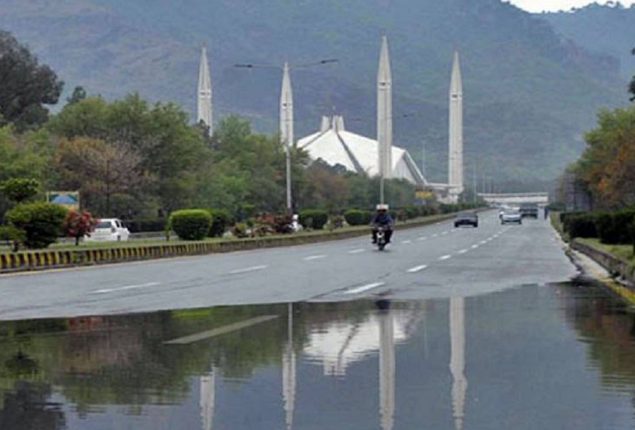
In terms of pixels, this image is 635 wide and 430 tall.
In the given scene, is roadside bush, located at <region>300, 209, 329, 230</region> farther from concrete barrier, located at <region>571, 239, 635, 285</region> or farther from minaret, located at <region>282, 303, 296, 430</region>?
minaret, located at <region>282, 303, 296, 430</region>

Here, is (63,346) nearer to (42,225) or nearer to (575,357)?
(575,357)

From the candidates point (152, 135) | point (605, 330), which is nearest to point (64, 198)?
point (152, 135)

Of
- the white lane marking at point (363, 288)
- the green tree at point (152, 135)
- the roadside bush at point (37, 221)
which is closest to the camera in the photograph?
the white lane marking at point (363, 288)

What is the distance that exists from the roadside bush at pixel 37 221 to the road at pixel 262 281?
4306 mm

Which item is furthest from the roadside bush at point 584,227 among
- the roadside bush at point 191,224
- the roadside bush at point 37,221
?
the roadside bush at point 37,221

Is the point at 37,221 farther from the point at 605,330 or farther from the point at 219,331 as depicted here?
the point at 605,330

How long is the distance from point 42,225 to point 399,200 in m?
115

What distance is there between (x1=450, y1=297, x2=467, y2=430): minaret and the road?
11.4 feet

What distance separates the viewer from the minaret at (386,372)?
9.58 metres

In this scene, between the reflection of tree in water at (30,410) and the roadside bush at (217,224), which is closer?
the reflection of tree in water at (30,410)

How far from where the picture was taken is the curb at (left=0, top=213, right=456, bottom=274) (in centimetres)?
3491

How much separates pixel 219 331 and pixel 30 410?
6069mm

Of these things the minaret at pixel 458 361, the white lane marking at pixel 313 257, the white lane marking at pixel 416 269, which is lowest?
the white lane marking at pixel 313 257

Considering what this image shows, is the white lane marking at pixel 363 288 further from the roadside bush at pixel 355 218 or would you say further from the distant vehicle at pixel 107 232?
the roadside bush at pixel 355 218
